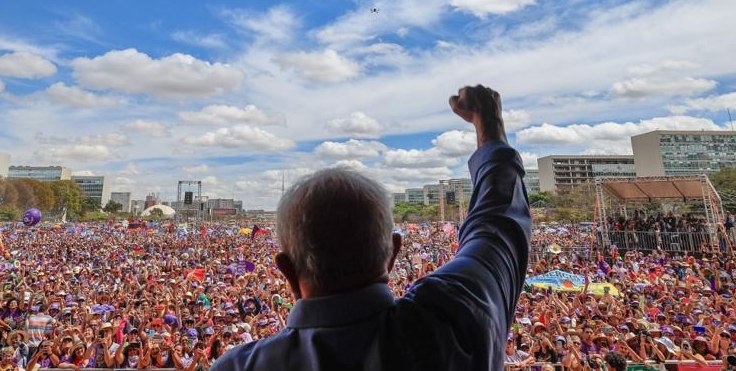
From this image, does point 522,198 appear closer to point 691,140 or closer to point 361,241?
point 361,241

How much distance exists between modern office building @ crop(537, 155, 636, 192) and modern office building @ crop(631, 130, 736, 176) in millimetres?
17441

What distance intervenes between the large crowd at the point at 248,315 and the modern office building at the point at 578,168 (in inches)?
4015

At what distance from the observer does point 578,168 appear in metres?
113

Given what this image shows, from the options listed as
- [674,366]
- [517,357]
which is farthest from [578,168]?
[517,357]

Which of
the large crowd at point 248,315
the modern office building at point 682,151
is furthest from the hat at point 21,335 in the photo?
Result: the modern office building at point 682,151

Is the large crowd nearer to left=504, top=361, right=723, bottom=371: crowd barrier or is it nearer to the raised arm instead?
left=504, top=361, right=723, bottom=371: crowd barrier

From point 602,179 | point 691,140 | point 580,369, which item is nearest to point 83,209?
point 602,179

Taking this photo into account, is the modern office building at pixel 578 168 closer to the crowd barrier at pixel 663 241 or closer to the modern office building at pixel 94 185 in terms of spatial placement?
the crowd barrier at pixel 663 241

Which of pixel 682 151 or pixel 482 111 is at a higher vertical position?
pixel 682 151

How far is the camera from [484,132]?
1.14 metres

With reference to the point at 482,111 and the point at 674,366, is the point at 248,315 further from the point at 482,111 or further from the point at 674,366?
the point at 482,111

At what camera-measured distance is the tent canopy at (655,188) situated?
726 inches

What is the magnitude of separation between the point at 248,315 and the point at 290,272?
9426mm

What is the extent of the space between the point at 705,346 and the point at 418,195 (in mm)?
176747
